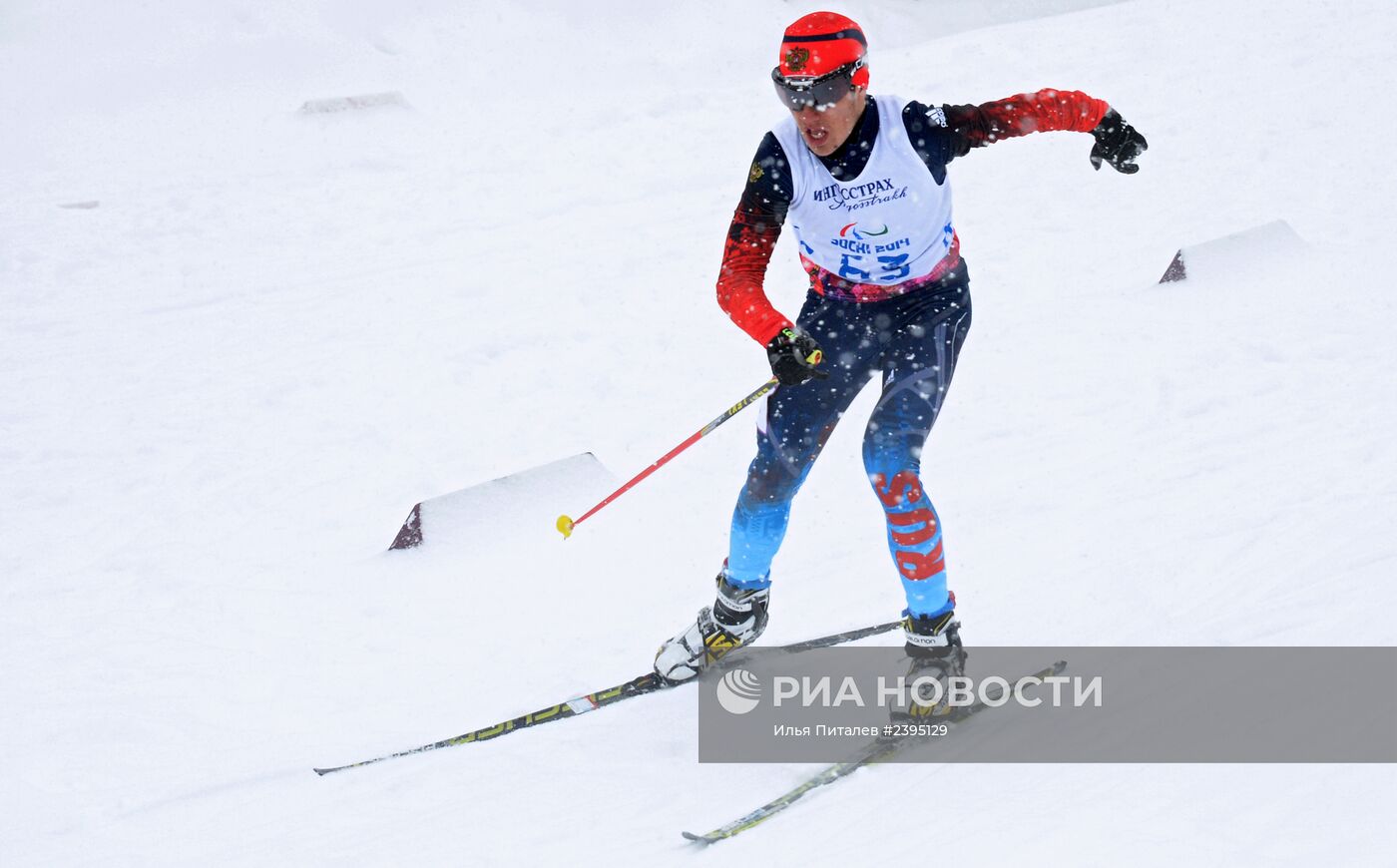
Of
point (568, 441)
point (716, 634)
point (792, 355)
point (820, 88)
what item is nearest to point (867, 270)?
point (792, 355)

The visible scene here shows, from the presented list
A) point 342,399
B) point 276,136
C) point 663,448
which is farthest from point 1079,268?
point 276,136

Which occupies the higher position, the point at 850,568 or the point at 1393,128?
the point at 1393,128

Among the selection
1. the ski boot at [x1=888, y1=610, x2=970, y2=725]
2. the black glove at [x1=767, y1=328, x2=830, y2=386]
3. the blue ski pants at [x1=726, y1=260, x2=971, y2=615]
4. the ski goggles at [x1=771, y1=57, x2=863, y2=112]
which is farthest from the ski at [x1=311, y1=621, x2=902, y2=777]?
the ski goggles at [x1=771, y1=57, x2=863, y2=112]

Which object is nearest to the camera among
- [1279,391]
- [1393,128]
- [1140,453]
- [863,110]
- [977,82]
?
[863,110]

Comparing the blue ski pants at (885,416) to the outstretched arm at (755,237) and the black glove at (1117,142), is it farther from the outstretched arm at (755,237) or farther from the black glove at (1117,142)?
the black glove at (1117,142)

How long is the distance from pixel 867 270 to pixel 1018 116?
2.29 ft

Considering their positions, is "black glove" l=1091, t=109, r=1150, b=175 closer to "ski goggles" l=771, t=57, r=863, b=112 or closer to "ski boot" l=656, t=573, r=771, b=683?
"ski goggles" l=771, t=57, r=863, b=112

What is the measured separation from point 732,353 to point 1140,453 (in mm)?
2730

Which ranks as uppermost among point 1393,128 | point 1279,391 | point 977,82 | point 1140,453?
point 1393,128

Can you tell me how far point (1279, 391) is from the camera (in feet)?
21.1

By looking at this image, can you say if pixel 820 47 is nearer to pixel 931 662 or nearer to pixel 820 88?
pixel 820 88

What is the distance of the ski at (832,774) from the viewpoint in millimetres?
3572

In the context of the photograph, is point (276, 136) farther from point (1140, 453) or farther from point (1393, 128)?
point (1393, 128)

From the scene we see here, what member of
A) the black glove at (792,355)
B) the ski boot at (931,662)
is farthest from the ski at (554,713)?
the black glove at (792,355)
